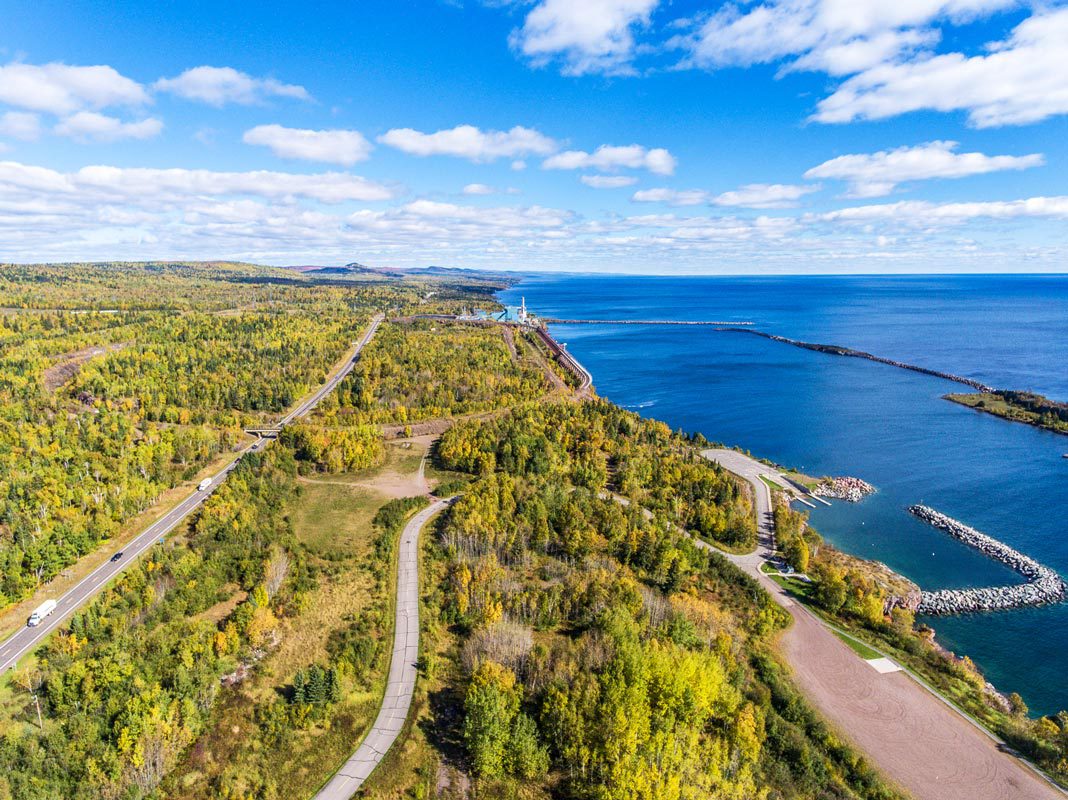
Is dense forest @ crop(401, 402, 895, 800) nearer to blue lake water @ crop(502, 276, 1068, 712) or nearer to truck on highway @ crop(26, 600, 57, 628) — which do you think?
blue lake water @ crop(502, 276, 1068, 712)

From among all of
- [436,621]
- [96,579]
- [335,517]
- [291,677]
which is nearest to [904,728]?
[436,621]

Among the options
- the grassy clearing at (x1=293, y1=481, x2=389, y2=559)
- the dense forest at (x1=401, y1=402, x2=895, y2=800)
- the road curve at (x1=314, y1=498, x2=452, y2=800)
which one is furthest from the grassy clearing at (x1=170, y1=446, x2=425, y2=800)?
the dense forest at (x1=401, y1=402, x2=895, y2=800)

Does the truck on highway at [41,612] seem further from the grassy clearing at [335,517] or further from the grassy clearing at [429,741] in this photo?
the grassy clearing at [429,741]

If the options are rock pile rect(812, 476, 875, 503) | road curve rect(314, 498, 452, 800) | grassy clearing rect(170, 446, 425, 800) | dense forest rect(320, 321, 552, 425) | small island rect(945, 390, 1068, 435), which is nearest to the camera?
road curve rect(314, 498, 452, 800)

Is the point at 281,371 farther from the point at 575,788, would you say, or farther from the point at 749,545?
the point at 575,788

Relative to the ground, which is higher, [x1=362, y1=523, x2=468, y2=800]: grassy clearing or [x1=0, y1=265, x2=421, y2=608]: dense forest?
[x1=0, y1=265, x2=421, y2=608]: dense forest

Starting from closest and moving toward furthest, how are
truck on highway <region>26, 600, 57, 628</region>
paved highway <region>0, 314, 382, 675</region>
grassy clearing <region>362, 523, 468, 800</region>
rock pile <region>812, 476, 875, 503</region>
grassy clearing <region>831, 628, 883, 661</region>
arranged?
grassy clearing <region>362, 523, 468, 800</region>, paved highway <region>0, 314, 382, 675</region>, truck on highway <region>26, 600, 57, 628</region>, grassy clearing <region>831, 628, 883, 661</region>, rock pile <region>812, 476, 875, 503</region>

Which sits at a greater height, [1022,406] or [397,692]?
[1022,406]

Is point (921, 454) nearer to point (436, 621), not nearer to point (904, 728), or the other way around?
point (904, 728)
